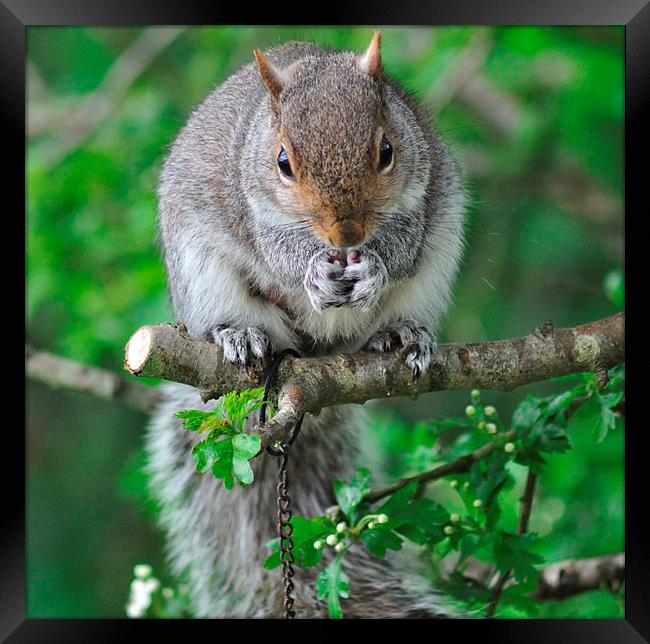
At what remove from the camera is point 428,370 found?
7.13 ft

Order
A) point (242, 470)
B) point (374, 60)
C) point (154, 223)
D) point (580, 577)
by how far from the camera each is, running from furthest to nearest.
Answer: point (154, 223) < point (580, 577) < point (374, 60) < point (242, 470)

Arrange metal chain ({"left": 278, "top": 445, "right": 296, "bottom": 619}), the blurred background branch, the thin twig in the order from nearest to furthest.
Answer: metal chain ({"left": 278, "top": 445, "right": 296, "bottom": 619}) < the thin twig < the blurred background branch

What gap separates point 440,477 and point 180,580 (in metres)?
0.81

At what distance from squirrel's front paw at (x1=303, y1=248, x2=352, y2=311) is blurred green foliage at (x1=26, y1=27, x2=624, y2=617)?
75 centimetres

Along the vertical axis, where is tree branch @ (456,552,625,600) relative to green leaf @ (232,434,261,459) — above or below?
below

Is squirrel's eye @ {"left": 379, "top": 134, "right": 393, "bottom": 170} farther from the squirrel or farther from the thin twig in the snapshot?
the thin twig

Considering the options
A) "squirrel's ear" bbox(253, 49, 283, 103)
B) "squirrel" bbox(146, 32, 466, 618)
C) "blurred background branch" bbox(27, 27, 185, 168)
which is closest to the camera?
"squirrel" bbox(146, 32, 466, 618)

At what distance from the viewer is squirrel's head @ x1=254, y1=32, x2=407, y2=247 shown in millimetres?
1804

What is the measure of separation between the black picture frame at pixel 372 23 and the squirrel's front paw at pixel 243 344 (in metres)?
0.43

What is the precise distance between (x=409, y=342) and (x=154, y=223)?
3.02ft

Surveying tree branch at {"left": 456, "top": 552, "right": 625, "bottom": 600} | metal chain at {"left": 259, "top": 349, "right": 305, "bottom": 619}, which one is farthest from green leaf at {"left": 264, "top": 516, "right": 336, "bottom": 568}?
tree branch at {"left": 456, "top": 552, "right": 625, "bottom": 600}

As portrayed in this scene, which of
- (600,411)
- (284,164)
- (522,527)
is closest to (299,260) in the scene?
(284,164)

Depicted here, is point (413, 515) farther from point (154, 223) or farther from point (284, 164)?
point (154, 223)
